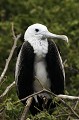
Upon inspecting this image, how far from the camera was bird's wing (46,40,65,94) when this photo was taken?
14.3 feet

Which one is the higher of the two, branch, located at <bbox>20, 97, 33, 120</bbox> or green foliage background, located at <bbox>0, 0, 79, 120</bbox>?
green foliage background, located at <bbox>0, 0, 79, 120</bbox>

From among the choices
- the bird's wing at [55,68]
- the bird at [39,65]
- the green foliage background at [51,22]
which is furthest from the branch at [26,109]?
the green foliage background at [51,22]

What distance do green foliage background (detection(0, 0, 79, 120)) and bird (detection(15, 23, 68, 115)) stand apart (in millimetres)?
1093

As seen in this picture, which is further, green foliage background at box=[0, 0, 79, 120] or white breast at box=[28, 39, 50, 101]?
green foliage background at box=[0, 0, 79, 120]

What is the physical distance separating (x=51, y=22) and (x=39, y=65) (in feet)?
9.98

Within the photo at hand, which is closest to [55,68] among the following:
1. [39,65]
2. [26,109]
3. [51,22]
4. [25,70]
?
[39,65]

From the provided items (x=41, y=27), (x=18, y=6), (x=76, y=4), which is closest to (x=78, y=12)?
(x=76, y=4)

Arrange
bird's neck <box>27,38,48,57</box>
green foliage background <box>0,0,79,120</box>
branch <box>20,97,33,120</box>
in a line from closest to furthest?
1. branch <box>20,97,33,120</box>
2. bird's neck <box>27,38,48,57</box>
3. green foliage background <box>0,0,79,120</box>

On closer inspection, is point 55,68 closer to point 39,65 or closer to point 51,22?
point 39,65

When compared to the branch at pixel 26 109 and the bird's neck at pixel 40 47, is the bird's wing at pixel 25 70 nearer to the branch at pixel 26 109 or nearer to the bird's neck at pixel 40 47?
the bird's neck at pixel 40 47

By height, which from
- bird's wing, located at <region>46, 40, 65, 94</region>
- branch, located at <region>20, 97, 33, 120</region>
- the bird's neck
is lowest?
branch, located at <region>20, 97, 33, 120</region>

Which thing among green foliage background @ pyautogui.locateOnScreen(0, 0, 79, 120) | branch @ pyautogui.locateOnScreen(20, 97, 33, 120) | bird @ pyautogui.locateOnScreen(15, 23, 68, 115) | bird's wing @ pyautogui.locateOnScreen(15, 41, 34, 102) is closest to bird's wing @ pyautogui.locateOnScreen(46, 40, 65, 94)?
bird @ pyautogui.locateOnScreen(15, 23, 68, 115)

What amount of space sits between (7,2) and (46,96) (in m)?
4.31

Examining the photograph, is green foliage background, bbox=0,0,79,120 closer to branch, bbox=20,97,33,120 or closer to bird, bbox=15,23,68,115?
bird, bbox=15,23,68,115
